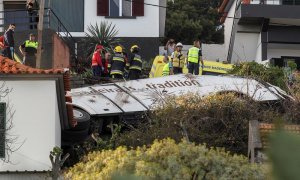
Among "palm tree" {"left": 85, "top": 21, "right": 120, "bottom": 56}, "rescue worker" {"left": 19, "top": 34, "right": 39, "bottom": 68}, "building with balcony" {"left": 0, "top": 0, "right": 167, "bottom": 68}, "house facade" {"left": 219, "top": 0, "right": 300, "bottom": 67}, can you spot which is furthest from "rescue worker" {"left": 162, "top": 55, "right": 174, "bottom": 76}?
"building with balcony" {"left": 0, "top": 0, "right": 167, "bottom": 68}

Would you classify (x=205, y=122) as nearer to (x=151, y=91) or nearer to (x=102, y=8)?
(x=151, y=91)

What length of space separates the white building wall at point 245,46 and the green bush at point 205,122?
16436 mm

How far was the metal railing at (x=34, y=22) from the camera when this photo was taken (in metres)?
24.7

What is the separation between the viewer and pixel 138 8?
29.2m

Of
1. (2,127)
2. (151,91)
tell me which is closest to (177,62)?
(151,91)

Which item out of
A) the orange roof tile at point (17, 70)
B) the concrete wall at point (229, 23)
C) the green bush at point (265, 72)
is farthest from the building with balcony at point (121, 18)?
the orange roof tile at point (17, 70)

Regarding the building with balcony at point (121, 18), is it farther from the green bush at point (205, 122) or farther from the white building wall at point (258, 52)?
the green bush at point (205, 122)

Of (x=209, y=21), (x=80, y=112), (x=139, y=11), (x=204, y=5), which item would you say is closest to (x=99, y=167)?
(x=80, y=112)

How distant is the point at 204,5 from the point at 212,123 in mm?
42846

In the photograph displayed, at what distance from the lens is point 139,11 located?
29188mm

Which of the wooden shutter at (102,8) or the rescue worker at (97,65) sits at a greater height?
the wooden shutter at (102,8)

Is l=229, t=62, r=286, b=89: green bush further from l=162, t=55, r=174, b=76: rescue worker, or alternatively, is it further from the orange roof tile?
the orange roof tile

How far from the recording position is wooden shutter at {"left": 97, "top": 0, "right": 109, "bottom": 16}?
1143 inches

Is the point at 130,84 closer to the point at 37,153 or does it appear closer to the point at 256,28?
the point at 37,153
